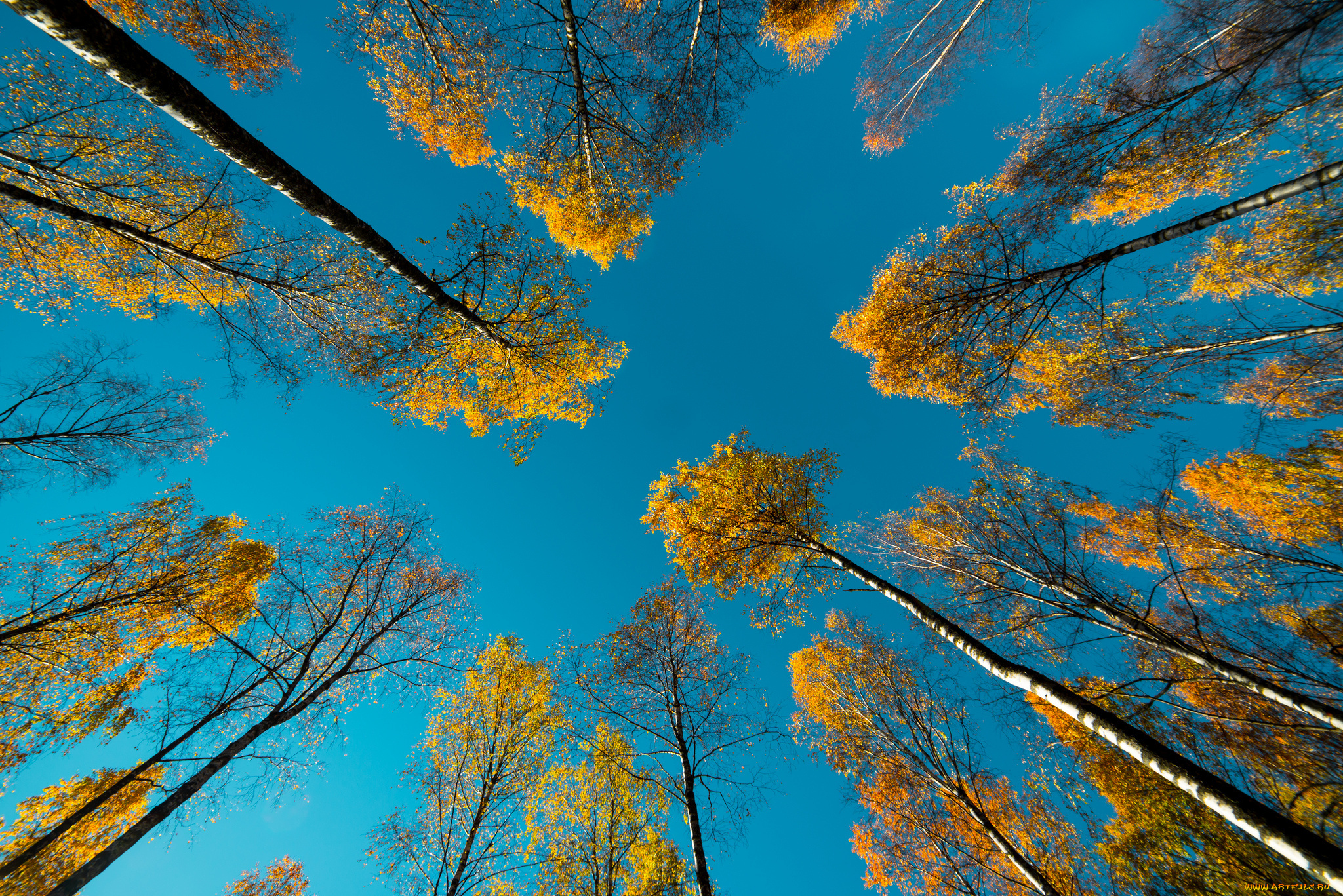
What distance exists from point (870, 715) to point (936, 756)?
1.28 meters

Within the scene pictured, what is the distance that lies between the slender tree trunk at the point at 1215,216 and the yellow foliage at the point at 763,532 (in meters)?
4.31

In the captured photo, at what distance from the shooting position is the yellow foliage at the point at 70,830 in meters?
4.88

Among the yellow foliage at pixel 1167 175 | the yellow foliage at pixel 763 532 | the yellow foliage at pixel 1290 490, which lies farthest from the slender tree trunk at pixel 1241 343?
the yellow foliage at pixel 763 532

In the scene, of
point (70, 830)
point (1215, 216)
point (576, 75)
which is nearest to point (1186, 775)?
point (1215, 216)

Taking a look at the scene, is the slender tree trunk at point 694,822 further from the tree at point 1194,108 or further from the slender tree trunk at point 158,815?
the tree at point 1194,108

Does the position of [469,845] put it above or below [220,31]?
below

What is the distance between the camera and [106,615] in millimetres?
5465

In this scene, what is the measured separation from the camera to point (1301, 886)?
4324 millimetres

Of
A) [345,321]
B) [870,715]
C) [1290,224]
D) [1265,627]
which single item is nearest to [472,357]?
[345,321]

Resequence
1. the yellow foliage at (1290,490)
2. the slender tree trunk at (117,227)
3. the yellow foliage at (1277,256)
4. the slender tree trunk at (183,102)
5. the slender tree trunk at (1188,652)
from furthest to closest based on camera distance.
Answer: the yellow foliage at (1290,490), the yellow foliage at (1277,256), the slender tree trunk at (1188,652), the slender tree trunk at (117,227), the slender tree trunk at (183,102)

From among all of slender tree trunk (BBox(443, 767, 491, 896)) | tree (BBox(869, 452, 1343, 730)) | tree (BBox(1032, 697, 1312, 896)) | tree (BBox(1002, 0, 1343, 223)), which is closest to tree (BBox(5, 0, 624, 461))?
slender tree trunk (BBox(443, 767, 491, 896))

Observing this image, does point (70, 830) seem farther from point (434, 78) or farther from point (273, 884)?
point (434, 78)

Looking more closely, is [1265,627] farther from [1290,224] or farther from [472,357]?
[472,357]

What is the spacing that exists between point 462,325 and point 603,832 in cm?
870
